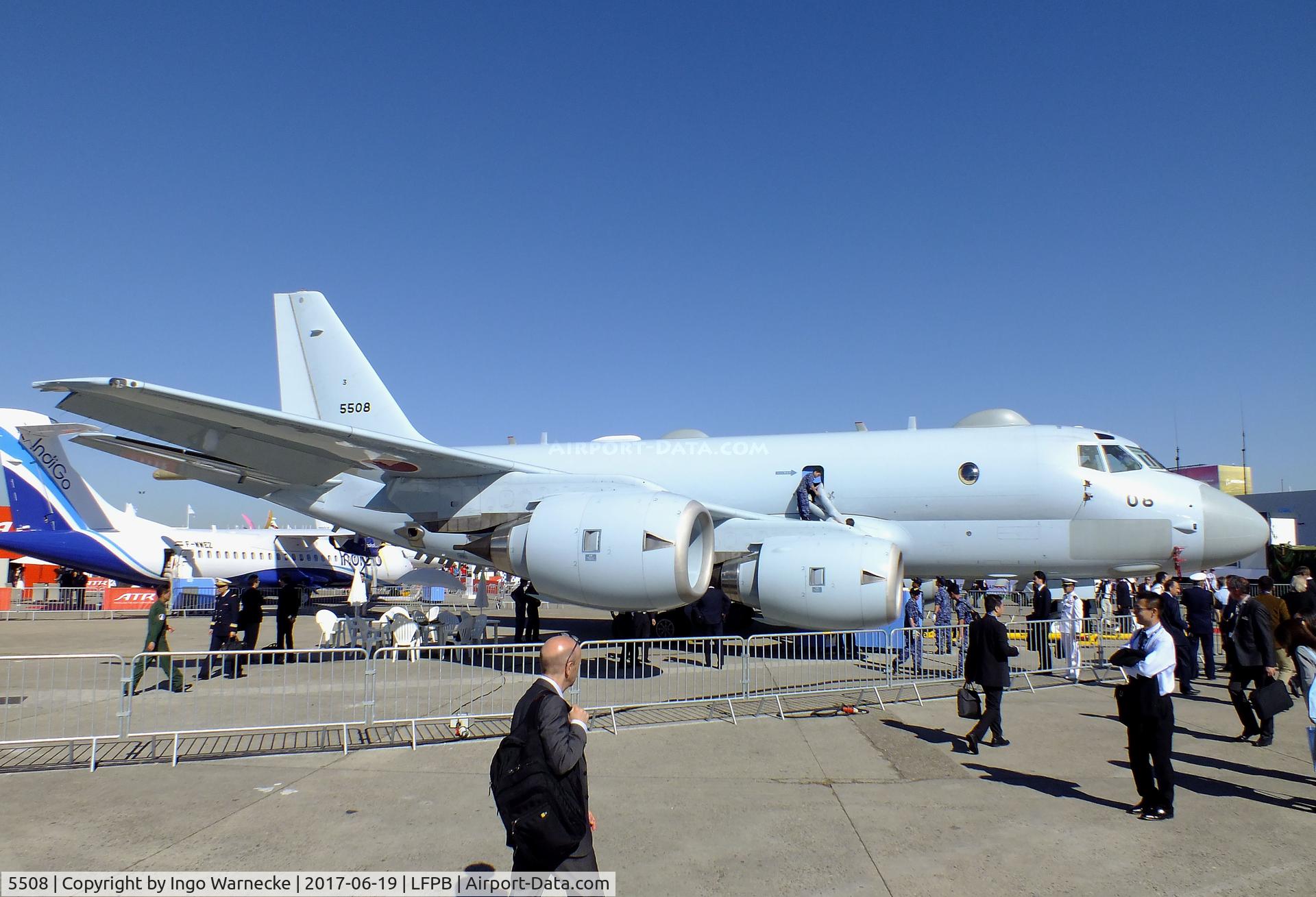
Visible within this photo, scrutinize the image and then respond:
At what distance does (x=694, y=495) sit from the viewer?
1396 centimetres

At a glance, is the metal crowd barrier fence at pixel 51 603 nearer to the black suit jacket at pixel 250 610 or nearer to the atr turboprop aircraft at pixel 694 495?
the black suit jacket at pixel 250 610

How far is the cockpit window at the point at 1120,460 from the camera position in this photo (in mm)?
12336

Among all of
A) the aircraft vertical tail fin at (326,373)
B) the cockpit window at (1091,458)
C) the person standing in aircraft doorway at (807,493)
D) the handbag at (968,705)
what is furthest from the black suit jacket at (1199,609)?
the aircraft vertical tail fin at (326,373)

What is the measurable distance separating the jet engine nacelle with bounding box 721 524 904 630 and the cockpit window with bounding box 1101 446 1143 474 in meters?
4.67

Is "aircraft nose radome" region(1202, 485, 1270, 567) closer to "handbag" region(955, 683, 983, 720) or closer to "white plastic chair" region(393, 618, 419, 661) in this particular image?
"handbag" region(955, 683, 983, 720)

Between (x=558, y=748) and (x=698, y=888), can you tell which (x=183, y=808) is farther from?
(x=558, y=748)

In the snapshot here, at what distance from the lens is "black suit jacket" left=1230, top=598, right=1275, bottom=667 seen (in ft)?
25.2

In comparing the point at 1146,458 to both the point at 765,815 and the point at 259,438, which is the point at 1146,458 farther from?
the point at 259,438

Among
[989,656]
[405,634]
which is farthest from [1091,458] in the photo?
[405,634]

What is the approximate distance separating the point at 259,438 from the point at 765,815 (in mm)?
8387

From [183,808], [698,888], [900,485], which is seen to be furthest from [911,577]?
[183,808]

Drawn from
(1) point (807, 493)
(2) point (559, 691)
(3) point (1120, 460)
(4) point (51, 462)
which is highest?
(4) point (51, 462)

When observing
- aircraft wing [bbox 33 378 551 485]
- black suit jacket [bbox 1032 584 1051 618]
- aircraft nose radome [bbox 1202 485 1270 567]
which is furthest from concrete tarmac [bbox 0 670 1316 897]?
black suit jacket [bbox 1032 584 1051 618]

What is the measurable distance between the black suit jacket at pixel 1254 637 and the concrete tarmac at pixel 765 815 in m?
0.87
